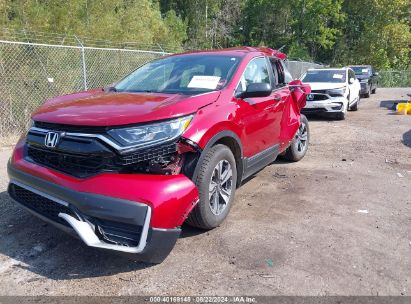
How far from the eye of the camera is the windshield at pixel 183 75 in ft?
13.6

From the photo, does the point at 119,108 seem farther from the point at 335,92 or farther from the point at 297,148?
the point at 335,92

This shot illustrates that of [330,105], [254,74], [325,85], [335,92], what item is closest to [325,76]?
[325,85]

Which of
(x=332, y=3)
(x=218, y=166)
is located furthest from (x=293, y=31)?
(x=218, y=166)

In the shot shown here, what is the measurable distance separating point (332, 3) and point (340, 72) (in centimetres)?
3166

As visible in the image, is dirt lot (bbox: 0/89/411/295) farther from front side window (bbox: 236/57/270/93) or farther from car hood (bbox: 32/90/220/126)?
front side window (bbox: 236/57/270/93)

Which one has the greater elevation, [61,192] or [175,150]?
[175,150]

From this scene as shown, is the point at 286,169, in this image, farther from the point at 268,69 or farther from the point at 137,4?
the point at 137,4

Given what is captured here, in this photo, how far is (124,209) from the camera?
285cm

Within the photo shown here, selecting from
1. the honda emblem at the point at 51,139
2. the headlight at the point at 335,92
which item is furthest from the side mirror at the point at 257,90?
the headlight at the point at 335,92

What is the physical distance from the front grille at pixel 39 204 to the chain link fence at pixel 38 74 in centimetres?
491

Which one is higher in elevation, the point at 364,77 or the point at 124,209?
the point at 124,209

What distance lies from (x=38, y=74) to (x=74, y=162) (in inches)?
268

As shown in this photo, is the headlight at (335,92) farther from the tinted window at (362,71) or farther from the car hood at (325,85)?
the tinted window at (362,71)

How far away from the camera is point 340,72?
12484mm
